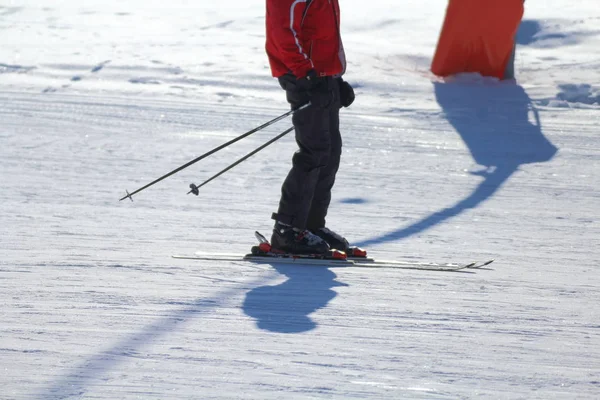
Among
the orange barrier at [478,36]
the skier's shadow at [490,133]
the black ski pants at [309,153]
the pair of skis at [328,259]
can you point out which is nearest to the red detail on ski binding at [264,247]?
the pair of skis at [328,259]

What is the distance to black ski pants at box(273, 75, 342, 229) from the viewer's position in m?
4.16

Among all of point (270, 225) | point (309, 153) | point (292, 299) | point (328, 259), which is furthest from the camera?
point (270, 225)

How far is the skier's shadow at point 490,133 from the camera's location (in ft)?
18.5

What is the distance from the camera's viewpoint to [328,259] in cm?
437

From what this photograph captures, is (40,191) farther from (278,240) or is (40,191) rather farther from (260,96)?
(260,96)

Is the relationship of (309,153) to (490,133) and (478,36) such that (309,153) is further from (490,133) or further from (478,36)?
(478,36)

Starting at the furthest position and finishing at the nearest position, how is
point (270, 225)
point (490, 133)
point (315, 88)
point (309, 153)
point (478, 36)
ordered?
point (478, 36) → point (490, 133) → point (270, 225) → point (309, 153) → point (315, 88)

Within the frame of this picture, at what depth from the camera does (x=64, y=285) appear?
3873 millimetres

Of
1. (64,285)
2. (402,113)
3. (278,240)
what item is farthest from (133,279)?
(402,113)

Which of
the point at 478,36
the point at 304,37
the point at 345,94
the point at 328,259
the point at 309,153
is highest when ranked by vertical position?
the point at 304,37

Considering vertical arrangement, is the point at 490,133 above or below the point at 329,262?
below

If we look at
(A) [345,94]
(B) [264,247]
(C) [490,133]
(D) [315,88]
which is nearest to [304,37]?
(D) [315,88]

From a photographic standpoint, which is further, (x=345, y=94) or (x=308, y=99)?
(x=345, y=94)

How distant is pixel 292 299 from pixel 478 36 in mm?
6000
